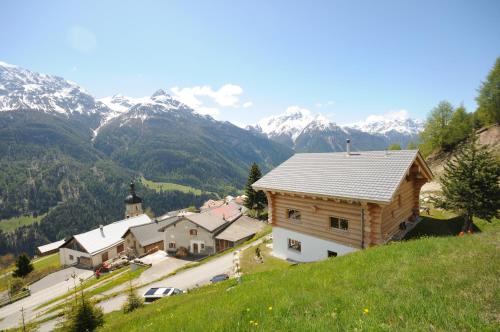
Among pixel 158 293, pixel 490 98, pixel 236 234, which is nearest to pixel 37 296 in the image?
pixel 236 234

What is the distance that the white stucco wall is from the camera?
19203 millimetres

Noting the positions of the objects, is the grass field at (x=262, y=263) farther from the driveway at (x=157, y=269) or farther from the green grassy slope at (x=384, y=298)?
the driveway at (x=157, y=269)

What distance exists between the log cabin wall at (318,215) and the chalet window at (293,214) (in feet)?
0.81

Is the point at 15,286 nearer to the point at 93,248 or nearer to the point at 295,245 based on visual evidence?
the point at 93,248

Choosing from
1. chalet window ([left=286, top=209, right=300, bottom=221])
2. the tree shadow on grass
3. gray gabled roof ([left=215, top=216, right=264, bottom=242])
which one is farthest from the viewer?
gray gabled roof ([left=215, top=216, right=264, bottom=242])

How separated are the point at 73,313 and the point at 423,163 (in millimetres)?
24965

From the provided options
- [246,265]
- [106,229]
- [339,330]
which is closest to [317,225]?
[246,265]

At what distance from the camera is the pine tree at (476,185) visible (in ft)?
53.8

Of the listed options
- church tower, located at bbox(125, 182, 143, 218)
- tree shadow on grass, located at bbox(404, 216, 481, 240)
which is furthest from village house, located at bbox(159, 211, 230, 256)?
church tower, located at bbox(125, 182, 143, 218)

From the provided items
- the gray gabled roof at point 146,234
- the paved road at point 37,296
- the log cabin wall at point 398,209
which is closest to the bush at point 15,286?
the paved road at point 37,296

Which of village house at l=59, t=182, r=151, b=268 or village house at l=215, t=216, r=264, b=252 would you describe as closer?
village house at l=215, t=216, r=264, b=252

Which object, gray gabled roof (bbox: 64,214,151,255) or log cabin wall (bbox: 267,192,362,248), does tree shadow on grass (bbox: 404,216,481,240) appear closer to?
log cabin wall (bbox: 267,192,362,248)

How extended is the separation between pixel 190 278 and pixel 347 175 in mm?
19515

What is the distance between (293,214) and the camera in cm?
2234
